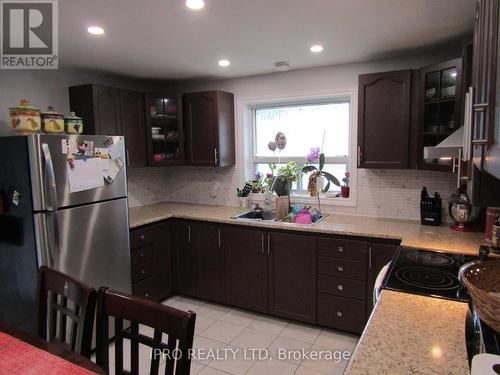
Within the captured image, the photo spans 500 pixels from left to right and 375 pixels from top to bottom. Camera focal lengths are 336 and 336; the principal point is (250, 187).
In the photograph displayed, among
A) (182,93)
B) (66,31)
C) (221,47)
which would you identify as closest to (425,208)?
(221,47)

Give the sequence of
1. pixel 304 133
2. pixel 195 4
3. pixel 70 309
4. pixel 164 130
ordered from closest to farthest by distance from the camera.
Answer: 1. pixel 70 309
2. pixel 195 4
3. pixel 304 133
4. pixel 164 130

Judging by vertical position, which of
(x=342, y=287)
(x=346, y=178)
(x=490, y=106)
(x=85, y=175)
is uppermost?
(x=490, y=106)

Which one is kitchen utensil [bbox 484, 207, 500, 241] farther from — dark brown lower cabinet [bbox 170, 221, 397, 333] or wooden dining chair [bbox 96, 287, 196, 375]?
wooden dining chair [bbox 96, 287, 196, 375]

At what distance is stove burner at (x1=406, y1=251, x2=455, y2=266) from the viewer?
1.90 metres

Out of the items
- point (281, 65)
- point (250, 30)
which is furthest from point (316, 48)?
point (250, 30)

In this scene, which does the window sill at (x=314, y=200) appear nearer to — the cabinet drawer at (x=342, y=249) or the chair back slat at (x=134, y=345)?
the cabinet drawer at (x=342, y=249)

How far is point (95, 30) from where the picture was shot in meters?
2.15

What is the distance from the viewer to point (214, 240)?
3.21 metres

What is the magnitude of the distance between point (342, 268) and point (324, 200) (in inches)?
34.8

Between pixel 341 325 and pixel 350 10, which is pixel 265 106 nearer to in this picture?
pixel 350 10

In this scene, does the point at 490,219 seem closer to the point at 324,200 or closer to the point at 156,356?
the point at 324,200

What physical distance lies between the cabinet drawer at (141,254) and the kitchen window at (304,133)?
148 centimetres

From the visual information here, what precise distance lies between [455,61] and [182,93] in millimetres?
2605

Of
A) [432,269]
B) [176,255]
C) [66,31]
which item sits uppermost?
[66,31]
